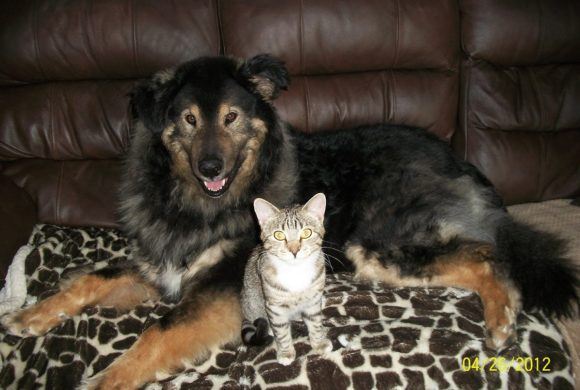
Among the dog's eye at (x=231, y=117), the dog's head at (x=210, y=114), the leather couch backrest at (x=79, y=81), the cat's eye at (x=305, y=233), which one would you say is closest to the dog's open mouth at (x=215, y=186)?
the dog's head at (x=210, y=114)

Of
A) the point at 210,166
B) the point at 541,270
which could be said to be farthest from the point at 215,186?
the point at 541,270

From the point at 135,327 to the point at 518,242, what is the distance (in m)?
2.07

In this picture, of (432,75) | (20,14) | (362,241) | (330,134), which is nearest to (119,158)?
(20,14)

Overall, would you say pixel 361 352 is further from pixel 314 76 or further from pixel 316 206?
pixel 314 76

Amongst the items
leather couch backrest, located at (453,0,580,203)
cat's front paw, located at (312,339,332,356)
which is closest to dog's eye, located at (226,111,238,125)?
cat's front paw, located at (312,339,332,356)

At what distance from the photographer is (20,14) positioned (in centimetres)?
263

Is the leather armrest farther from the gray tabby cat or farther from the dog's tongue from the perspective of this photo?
the gray tabby cat

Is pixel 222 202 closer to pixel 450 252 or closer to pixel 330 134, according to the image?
pixel 330 134

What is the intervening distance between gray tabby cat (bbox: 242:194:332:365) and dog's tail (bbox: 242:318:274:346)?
108mm

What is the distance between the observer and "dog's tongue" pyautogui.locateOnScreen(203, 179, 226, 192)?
211cm

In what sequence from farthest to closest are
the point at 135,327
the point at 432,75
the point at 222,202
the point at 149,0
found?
the point at 432,75 < the point at 149,0 < the point at 222,202 < the point at 135,327

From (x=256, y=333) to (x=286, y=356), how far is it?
207mm

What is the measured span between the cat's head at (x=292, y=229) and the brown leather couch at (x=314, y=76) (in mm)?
1205

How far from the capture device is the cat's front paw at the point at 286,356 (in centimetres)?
183
